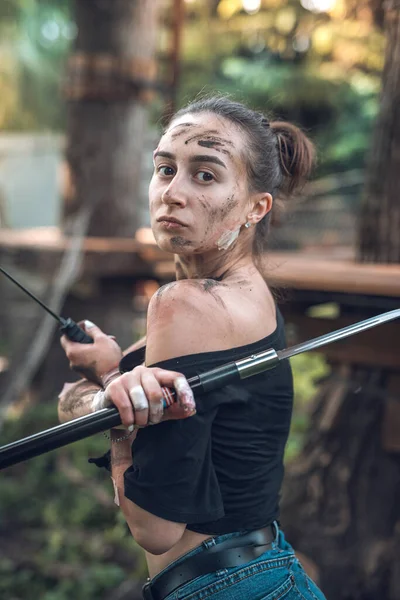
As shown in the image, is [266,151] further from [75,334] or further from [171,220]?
[75,334]

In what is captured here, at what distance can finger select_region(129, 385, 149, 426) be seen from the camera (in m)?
1.50

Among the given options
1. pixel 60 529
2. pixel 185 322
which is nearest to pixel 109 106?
pixel 60 529

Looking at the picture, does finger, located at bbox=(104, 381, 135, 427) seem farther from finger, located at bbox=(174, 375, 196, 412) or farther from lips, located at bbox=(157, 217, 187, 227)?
lips, located at bbox=(157, 217, 187, 227)

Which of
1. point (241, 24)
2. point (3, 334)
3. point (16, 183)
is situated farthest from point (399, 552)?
point (16, 183)

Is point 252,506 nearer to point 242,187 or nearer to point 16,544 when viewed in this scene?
point 242,187

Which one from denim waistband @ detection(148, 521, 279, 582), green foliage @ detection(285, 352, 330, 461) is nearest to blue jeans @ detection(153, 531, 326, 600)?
denim waistband @ detection(148, 521, 279, 582)

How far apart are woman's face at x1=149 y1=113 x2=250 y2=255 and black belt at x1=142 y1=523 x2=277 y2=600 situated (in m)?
0.69

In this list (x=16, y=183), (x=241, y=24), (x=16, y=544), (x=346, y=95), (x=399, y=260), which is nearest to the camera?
(x=399, y=260)

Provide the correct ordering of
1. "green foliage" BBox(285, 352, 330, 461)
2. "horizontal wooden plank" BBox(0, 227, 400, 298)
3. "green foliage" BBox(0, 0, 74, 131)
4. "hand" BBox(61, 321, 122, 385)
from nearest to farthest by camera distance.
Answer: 1. "hand" BBox(61, 321, 122, 385)
2. "horizontal wooden plank" BBox(0, 227, 400, 298)
3. "green foliage" BBox(285, 352, 330, 461)
4. "green foliage" BBox(0, 0, 74, 131)

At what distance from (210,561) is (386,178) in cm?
245

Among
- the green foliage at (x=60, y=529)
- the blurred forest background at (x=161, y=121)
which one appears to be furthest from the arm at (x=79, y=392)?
the green foliage at (x=60, y=529)

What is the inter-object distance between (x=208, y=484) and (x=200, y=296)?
412 mm

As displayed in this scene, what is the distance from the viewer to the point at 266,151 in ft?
6.29

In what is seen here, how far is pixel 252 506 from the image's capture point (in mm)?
1851
